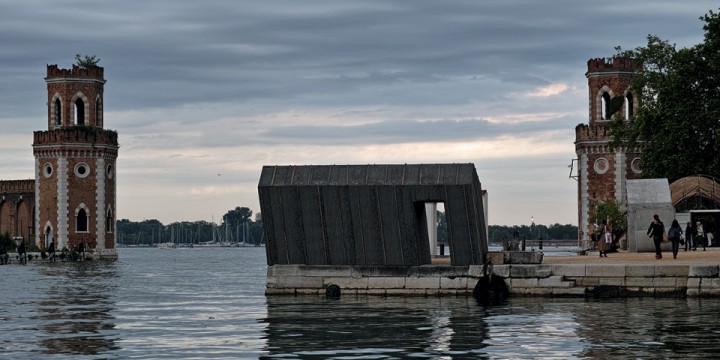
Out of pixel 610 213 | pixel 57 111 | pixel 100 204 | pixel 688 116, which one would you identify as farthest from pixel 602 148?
pixel 57 111

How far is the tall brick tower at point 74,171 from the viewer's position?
100 m

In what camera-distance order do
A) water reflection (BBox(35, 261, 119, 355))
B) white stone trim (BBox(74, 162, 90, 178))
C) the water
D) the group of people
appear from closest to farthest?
the water → water reflection (BBox(35, 261, 119, 355)) → the group of people → white stone trim (BBox(74, 162, 90, 178))

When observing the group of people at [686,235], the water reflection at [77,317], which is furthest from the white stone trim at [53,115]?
the group of people at [686,235]

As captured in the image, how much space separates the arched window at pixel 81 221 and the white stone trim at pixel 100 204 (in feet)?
2.72

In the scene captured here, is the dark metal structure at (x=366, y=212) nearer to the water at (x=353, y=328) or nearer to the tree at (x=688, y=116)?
the water at (x=353, y=328)

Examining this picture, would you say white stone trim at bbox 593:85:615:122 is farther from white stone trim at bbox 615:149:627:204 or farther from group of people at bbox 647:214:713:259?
group of people at bbox 647:214:713:259

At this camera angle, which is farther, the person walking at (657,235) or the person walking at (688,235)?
the person walking at (688,235)

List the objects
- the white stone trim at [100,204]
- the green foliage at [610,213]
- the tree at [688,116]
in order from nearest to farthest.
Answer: the tree at [688,116], the green foliage at [610,213], the white stone trim at [100,204]

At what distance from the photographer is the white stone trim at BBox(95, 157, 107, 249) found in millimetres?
101062

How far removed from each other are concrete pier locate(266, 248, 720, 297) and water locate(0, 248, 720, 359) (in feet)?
2.87

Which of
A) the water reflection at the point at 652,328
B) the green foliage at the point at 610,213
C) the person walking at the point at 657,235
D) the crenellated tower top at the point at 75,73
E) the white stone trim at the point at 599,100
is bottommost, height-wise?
the water reflection at the point at 652,328

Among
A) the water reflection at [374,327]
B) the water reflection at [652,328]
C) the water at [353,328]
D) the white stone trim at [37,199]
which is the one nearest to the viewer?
the water reflection at [652,328]

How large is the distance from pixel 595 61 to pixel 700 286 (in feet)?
210

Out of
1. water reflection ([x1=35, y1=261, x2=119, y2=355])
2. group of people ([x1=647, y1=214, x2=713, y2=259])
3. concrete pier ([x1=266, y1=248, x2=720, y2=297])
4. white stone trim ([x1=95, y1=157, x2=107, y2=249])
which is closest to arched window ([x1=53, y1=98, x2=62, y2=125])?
white stone trim ([x1=95, y1=157, x2=107, y2=249])
